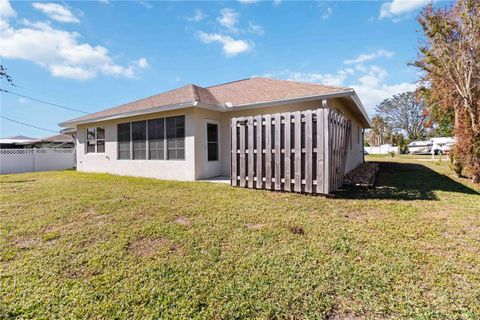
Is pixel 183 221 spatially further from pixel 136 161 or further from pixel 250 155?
pixel 136 161

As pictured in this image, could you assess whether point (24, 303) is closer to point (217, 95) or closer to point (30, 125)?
point (217, 95)

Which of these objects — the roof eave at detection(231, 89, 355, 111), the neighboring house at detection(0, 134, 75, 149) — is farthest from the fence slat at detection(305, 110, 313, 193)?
the neighboring house at detection(0, 134, 75, 149)

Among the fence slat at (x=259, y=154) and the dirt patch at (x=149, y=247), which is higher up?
the fence slat at (x=259, y=154)

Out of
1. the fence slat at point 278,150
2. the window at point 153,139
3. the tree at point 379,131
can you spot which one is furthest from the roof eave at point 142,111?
the tree at point 379,131

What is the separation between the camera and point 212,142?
30.3 feet

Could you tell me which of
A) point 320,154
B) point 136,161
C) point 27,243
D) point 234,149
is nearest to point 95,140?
point 136,161

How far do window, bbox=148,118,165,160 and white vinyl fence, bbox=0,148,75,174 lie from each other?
12.3m

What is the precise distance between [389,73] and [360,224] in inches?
559

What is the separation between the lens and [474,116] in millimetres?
7930

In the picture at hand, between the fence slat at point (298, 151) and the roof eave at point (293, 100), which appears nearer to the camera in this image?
the fence slat at point (298, 151)

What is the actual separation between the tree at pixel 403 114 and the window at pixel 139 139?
54.8 metres

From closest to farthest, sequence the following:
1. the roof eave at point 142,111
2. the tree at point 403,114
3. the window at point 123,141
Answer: the roof eave at point 142,111, the window at point 123,141, the tree at point 403,114

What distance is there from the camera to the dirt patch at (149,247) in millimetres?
2868

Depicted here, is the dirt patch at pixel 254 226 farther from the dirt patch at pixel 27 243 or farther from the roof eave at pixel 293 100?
the roof eave at pixel 293 100
